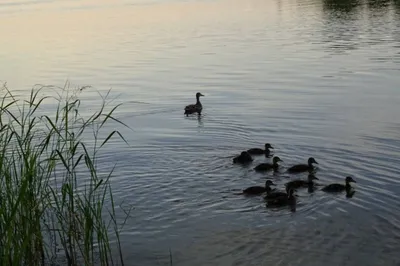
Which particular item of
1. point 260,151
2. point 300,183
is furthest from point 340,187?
point 260,151

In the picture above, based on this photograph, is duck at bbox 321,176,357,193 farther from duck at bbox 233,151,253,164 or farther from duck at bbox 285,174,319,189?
duck at bbox 233,151,253,164

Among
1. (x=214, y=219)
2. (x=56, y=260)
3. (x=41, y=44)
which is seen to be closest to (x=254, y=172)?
(x=214, y=219)

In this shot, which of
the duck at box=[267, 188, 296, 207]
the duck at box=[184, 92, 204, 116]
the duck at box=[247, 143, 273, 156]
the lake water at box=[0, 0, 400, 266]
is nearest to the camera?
the lake water at box=[0, 0, 400, 266]

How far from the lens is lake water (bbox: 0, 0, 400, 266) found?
28.1 feet

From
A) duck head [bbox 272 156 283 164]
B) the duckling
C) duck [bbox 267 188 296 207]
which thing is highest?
duck head [bbox 272 156 283 164]

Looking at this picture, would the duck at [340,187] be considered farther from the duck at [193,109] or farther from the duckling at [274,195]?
the duck at [193,109]

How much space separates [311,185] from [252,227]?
2.04m

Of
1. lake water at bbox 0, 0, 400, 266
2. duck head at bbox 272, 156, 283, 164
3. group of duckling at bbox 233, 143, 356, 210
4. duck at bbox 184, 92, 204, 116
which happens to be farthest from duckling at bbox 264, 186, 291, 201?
duck at bbox 184, 92, 204, 116

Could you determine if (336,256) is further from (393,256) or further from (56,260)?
(56,260)

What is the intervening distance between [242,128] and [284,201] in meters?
5.45

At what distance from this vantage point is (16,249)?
569 cm

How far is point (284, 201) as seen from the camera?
9719mm

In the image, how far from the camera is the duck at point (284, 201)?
9.69m

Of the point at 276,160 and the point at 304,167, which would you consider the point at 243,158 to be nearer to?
the point at 276,160
